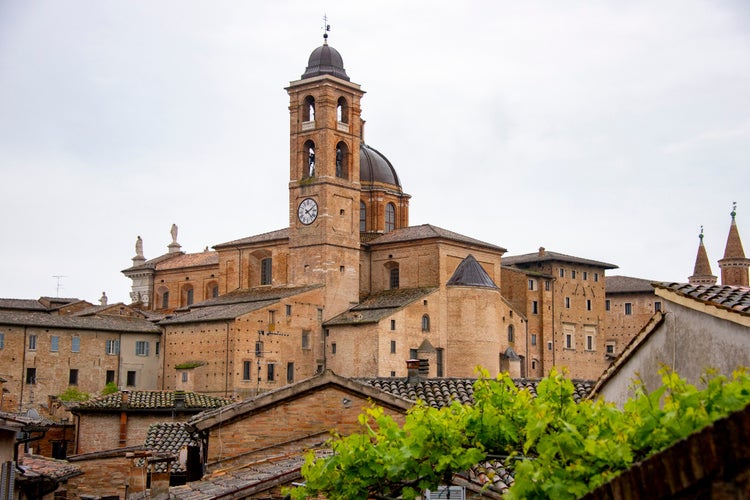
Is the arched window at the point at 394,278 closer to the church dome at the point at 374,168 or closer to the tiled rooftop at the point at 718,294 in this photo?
the church dome at the point at 374,168

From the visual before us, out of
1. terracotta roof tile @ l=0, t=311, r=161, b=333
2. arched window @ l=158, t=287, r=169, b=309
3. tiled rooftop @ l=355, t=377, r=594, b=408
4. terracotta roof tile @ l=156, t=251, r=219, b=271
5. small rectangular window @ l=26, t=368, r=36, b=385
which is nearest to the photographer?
tiled rooftop @ l=355, t=377, r=594, b=408

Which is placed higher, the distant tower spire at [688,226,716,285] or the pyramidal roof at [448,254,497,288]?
the distant tower spire at [688,226,716,285]

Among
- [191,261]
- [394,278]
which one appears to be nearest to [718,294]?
[394,278]

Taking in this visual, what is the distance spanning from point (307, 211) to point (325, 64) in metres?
8.78

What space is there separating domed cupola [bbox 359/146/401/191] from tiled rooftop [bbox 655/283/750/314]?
55.8 meters

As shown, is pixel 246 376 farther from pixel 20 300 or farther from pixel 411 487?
pixel 411 487

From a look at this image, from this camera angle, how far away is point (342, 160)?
6231 cm

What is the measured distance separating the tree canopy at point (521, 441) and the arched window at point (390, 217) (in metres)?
57.5

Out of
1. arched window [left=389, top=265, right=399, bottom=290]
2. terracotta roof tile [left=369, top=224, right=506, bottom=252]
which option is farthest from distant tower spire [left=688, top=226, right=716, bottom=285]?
arched window [left=389, top=265, right=399, bottom=290]

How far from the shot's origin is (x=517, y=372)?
58.3 meters

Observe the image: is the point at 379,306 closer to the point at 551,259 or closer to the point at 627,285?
the point at 551,259

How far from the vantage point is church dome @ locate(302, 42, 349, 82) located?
204ft

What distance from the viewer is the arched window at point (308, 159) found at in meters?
61.6

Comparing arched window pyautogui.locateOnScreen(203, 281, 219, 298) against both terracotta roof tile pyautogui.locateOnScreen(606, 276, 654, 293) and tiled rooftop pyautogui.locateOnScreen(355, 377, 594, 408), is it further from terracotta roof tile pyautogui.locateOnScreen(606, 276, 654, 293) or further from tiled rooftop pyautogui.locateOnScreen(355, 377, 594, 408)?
tiled rooftop pyautogui.locateOnScreen(355, 377, 594, 408)
